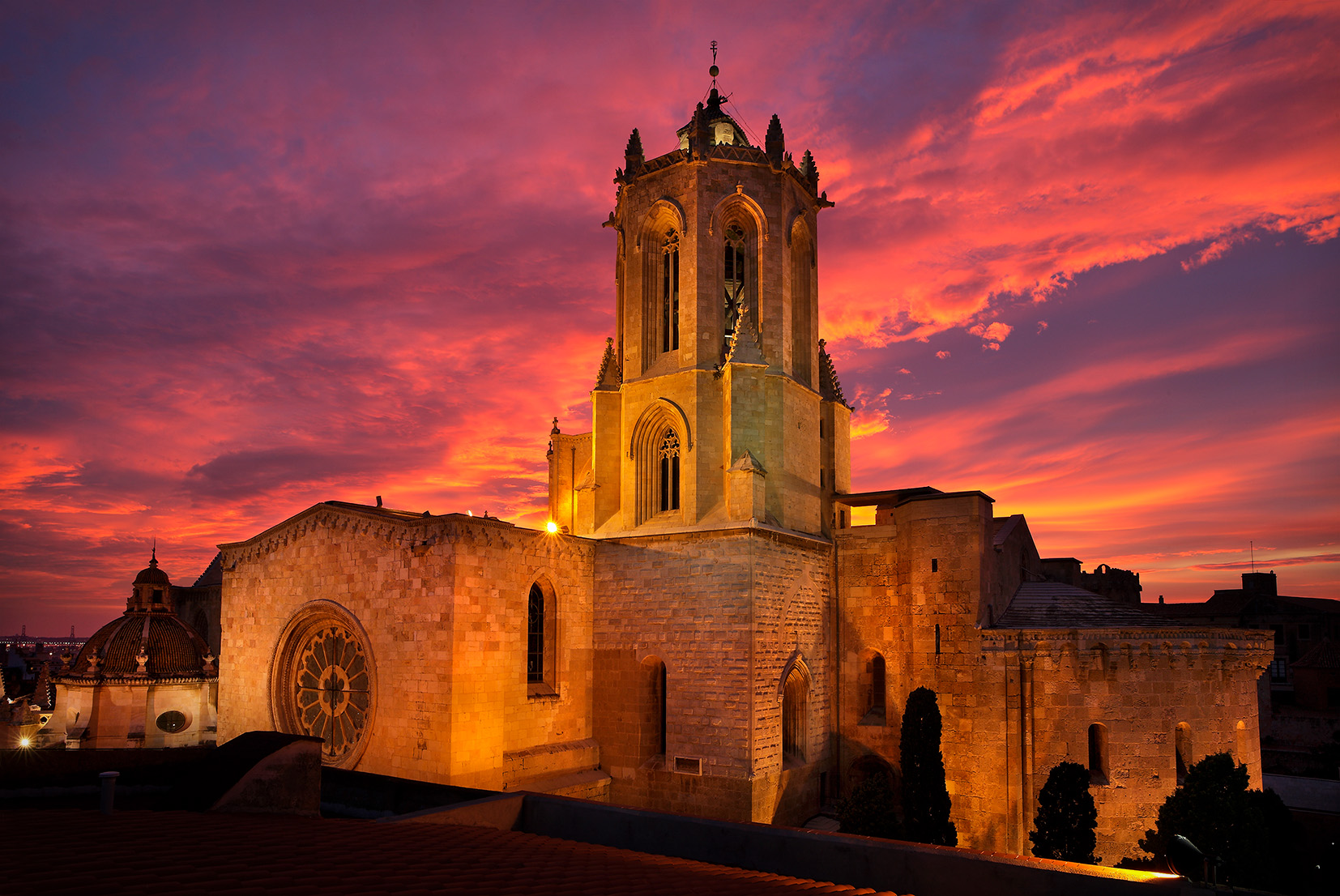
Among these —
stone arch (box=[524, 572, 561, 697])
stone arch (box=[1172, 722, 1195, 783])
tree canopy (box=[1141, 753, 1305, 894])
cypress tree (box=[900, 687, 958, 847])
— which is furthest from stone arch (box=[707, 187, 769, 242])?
tree canopy (box=[1141, 753, 1305, 894])

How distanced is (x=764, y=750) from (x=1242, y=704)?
39.9 feet

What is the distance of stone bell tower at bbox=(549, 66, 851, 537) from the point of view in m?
24.1

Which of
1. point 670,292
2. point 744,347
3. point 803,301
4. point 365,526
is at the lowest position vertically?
point 365,526

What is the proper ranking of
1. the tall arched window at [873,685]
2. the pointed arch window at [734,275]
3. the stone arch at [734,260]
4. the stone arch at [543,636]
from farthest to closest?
the pointed arch window at [734,275], the tall arched window at [873,685], the stone arch at [734,260], the stone arch at [543,636]

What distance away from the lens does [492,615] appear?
65.7 ft

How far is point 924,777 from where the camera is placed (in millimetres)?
20984

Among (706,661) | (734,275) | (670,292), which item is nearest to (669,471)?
(670,292)

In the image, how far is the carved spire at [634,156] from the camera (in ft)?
87.5

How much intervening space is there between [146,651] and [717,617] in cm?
2455

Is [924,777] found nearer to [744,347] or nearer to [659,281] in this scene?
[744,347]

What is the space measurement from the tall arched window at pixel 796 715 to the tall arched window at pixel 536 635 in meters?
7.08

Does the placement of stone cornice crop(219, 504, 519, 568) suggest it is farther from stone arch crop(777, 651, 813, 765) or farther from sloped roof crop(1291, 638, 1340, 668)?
sloped roof crop(1291, 638, 1340, 668)

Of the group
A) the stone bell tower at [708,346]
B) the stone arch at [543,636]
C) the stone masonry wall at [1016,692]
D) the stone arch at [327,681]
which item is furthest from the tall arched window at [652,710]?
the stone arch at [327,681]

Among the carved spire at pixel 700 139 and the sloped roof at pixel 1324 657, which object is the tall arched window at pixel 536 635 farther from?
the sloped roof at pixel 1324 657
